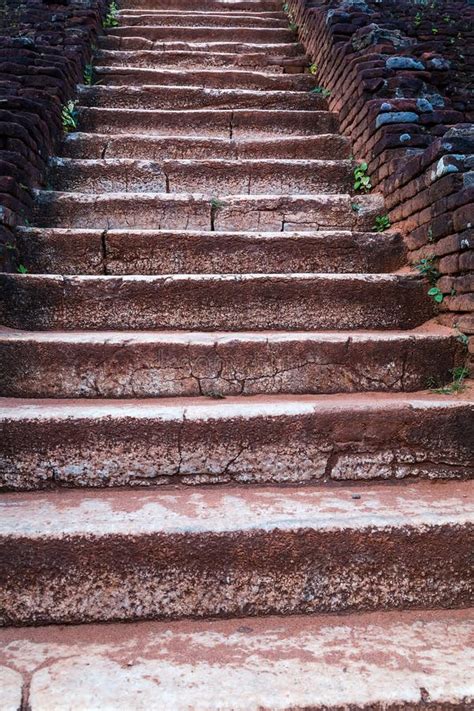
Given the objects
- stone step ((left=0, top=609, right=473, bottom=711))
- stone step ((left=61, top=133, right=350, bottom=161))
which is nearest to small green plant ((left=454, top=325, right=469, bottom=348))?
stone step ((left=0, top=609, right=473, bottom=711))

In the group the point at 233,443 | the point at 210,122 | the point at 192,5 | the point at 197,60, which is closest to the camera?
the point at 233,443

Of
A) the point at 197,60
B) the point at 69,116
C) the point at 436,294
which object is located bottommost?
the point at 436,294

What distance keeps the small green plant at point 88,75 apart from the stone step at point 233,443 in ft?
11.0

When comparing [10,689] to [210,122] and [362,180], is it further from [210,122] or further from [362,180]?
[210,122]

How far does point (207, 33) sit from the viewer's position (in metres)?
5.25

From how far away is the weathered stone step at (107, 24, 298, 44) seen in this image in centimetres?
519

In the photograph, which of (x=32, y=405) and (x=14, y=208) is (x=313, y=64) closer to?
(x=14, y=208)

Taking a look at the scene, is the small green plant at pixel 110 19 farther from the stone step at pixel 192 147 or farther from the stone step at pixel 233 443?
the stone step at pixel 233 443

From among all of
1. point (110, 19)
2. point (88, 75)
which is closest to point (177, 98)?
point (88, 75)

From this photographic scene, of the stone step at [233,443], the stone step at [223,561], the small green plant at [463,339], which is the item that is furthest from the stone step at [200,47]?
the stone step at [223,561]

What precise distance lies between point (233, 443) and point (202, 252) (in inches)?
47.8

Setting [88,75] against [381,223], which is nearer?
[381,223]

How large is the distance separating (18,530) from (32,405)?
1.94 feet

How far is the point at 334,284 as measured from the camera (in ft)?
8.01
